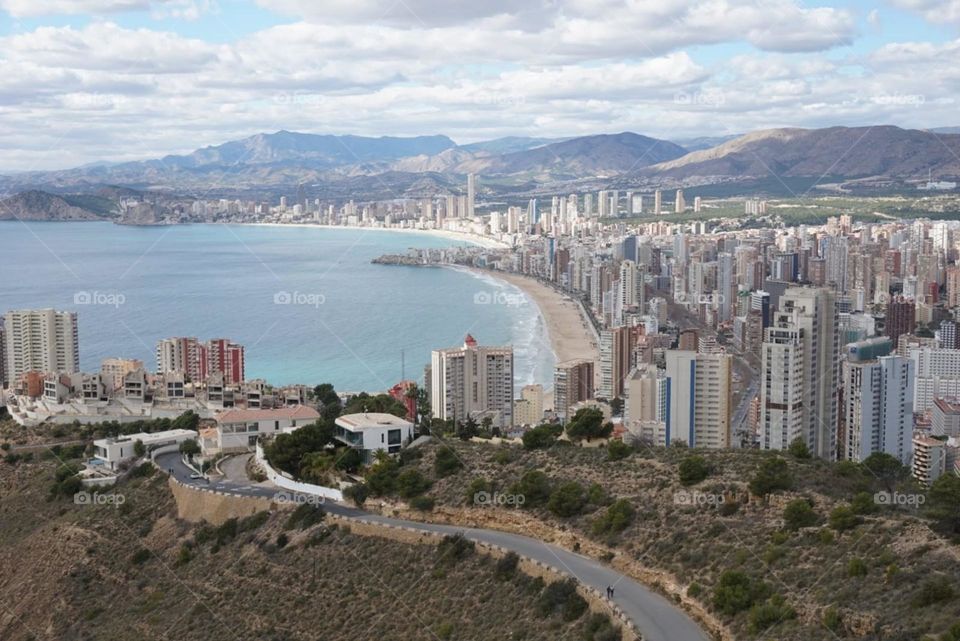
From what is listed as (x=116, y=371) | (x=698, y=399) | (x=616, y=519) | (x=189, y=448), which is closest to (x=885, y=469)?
(x=616, y=519)

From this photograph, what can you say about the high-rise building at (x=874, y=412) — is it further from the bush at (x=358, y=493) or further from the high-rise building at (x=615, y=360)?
the bush at (x=358, y=493)

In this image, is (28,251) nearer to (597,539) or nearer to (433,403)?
(433,403)

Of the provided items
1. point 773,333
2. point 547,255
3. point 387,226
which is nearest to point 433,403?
point 773,333

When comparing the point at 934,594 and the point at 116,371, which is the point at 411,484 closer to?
the point at 934,594

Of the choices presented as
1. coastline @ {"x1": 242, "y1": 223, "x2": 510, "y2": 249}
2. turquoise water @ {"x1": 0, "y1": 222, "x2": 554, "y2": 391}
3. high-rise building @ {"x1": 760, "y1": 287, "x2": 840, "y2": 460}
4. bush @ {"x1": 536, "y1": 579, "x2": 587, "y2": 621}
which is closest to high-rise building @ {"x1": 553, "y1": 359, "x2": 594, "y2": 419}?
turquoise water @ {"x1": 0, "y1": 222, "x2": 554, "y2": 391}

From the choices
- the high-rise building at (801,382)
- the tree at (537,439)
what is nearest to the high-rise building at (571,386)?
the high-rise building at (801,382)
